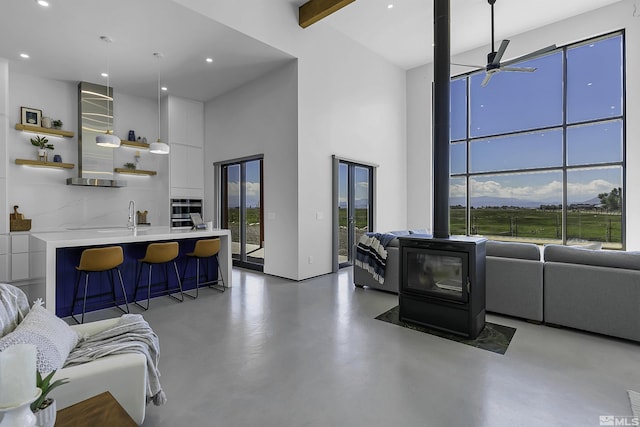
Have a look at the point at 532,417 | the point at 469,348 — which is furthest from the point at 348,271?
the point at 532,417

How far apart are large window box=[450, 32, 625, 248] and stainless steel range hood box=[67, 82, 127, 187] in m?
7.74

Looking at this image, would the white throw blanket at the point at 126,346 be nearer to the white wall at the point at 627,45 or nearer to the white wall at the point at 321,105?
the white wall at the point at 321,105

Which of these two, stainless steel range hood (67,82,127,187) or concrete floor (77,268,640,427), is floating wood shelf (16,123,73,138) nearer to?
stainless steel range hood (67,82,127,187)

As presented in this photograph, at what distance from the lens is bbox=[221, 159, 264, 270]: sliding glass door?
6.48m

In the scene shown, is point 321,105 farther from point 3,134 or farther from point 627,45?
point 627,45

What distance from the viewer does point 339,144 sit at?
6102mm

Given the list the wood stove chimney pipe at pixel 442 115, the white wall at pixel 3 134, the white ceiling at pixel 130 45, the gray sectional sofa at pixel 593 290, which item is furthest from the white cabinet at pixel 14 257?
the gray sectional sofa at pixel 593 290

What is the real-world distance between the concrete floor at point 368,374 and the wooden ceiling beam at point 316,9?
4.47 metres

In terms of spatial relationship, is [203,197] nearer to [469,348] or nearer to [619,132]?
[469,348]

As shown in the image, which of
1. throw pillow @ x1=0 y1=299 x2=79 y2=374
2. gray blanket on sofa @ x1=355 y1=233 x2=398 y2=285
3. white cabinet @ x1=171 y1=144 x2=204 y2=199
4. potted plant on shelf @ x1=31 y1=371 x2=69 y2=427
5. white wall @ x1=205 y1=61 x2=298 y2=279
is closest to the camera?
potted plant on shelf @ x1=31 y1=371 x2=69 y2=427

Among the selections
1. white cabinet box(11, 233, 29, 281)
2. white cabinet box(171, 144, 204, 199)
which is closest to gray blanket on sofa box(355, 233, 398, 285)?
white cabinet box(171, 144, 204, 199)

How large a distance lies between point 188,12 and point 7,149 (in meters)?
3.96

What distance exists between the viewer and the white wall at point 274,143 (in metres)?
5.36

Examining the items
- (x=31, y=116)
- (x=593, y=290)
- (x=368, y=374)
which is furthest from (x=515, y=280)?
(x=31, y=116)
